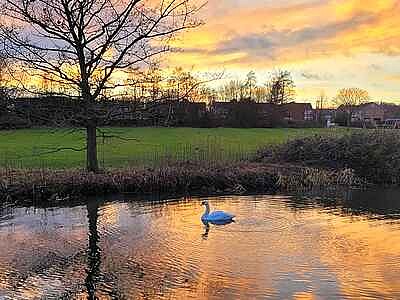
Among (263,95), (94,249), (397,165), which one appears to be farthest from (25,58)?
(263,95)

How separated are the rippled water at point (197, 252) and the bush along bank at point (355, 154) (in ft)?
19.4

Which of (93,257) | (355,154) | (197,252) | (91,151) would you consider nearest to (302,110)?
(355,154)

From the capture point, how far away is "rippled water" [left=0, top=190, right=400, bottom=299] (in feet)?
26.0

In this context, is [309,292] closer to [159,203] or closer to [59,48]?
[159,203]

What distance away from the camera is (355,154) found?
2097 centimetres

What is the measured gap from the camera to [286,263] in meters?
9.16

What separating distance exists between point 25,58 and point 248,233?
30.1 ft

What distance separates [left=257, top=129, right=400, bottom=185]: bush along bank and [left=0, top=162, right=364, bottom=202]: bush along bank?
→ 889mm

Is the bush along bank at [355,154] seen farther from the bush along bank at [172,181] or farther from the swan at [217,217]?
the swan at [217,217]

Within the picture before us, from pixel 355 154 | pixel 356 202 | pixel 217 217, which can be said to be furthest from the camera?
pixel 355 154

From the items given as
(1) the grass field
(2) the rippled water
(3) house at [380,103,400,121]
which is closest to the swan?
(2) the rippled water

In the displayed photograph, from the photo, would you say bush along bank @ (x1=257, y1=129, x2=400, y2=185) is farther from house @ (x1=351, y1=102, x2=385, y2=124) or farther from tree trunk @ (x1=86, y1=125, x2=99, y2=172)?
house @ (x1=351, y1=102, x2=385, y2=124)

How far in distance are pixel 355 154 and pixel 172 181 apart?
801 cm

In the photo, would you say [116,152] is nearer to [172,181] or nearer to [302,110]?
[172,181]
